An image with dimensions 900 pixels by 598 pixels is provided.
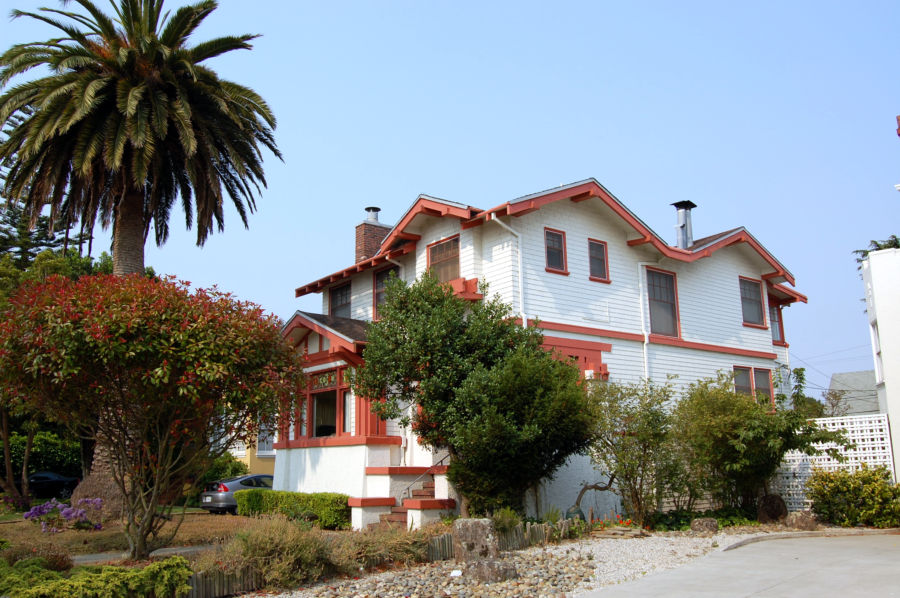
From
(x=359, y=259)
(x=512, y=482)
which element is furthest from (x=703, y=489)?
(x=359, y=259)

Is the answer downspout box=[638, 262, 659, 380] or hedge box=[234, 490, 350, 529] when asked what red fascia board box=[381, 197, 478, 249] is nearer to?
downspout box=[638, 262, 659, 380]

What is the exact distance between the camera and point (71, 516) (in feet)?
53.1

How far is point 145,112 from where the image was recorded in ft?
58.6

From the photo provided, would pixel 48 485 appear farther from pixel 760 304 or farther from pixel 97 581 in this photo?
pixel 760 304

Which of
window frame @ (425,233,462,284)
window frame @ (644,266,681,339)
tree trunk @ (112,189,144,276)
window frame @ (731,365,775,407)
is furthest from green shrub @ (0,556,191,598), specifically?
window frame @ (731,365,775,407)

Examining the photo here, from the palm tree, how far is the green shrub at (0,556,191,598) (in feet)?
36.2

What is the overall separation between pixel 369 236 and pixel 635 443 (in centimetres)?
1107

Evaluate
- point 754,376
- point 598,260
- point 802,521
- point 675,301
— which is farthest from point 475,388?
point 754,376

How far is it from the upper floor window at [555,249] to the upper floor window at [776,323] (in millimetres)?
10390

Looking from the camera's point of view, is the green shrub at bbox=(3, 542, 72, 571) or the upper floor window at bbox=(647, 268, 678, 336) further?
the upper floor window at bbox=(647, 268, 678, 336)

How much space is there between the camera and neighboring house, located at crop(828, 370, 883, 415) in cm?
4925

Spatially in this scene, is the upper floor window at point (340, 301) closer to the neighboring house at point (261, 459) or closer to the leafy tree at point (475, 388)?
the leafy tree at point (475, 388)

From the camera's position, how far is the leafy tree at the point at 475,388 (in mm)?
13875

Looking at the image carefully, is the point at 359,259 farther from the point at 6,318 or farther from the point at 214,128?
the point at 6,318
